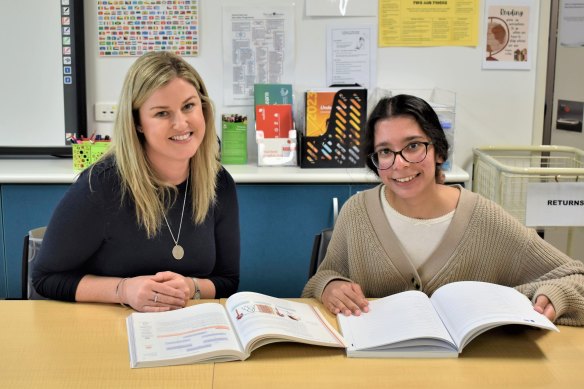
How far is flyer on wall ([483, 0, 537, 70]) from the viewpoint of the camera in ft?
10.4

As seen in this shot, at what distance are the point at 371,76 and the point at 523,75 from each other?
68 cm

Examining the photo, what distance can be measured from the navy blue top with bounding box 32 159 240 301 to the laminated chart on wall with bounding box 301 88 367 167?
1076mm

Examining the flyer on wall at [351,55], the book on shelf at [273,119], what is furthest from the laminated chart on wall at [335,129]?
the flyer on wall at [351,55]

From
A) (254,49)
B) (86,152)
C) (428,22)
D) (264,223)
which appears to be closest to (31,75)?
(86,152)

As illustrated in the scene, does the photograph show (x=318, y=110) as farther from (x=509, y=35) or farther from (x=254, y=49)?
(x=509, y=35)

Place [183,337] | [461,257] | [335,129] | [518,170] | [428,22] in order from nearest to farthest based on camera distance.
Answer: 1. [183,337]
2. [461,257]
3. [518,170]
4. [335,129]
5. [428,22]

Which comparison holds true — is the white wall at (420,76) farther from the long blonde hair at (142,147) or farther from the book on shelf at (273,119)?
the long blonde hair at (142,147)

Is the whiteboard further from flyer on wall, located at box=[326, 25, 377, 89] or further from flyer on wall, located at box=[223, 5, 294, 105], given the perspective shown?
flyer on wall, located at box=[326, 25, 377, 89]

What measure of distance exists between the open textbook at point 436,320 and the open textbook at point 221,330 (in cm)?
7

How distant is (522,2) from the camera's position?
317 cm

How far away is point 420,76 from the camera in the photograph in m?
3.21

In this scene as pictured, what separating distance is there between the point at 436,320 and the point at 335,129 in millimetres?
1594

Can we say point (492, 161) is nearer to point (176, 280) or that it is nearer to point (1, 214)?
point (176, 280)

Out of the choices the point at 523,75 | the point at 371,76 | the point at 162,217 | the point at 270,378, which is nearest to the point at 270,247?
the point at 371,76
